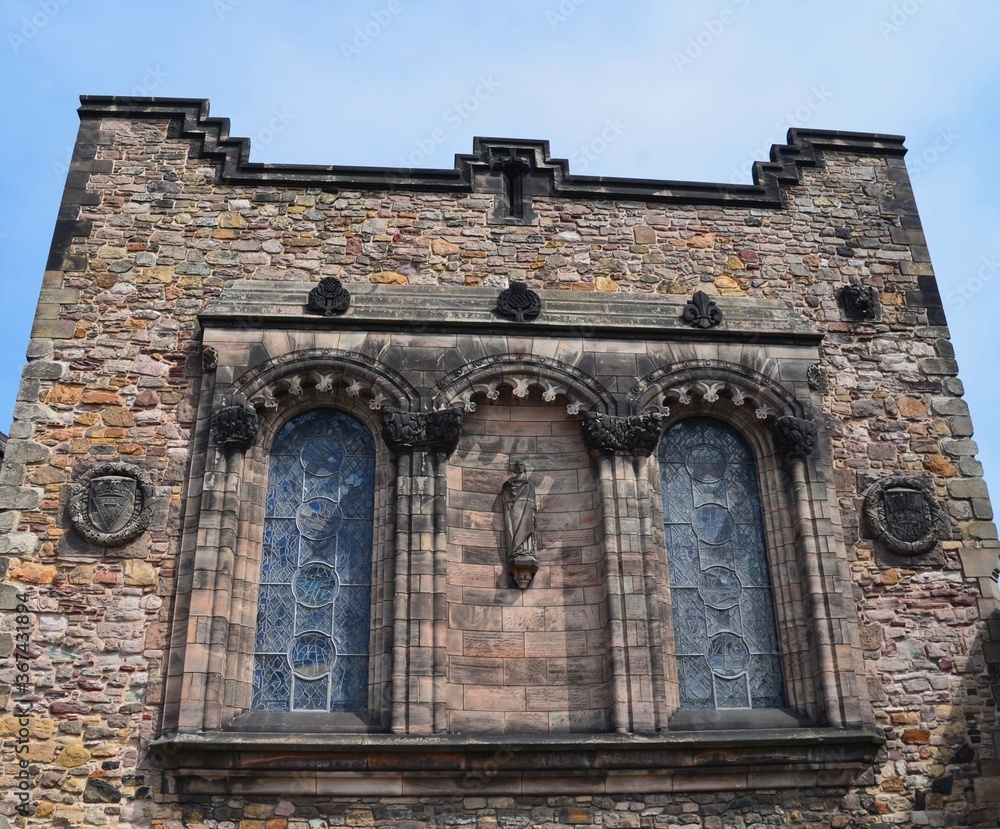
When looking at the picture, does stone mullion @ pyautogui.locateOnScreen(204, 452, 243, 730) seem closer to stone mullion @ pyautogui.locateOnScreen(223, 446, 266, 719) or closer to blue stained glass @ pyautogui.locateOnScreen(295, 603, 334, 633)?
stone mullion @ pyautogui.locateOnScreen(223, 446, 266, 719)

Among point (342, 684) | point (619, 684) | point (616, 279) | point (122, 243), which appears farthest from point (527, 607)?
point (122, 243)

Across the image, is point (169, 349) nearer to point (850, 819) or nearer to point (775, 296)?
point (775, 296)

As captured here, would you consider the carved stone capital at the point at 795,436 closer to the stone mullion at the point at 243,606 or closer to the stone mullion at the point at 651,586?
the stone mullion at the point at 651,586

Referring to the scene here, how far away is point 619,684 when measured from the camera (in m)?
10.2

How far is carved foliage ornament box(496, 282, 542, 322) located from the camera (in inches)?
463

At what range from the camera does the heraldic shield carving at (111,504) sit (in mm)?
10508

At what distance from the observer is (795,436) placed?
1130 centimetres

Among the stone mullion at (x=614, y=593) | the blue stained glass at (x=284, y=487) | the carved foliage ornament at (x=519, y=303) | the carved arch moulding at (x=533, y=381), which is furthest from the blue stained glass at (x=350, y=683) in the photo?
the carved foliage ornament at (x=519, y=303)

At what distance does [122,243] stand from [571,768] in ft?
24.0

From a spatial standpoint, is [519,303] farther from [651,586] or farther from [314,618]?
[314,618]

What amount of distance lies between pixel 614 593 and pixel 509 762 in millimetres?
1867

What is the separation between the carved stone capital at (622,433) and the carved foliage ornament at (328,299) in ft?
9.44

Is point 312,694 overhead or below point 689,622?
below

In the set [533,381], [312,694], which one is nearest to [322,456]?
[533,381]
